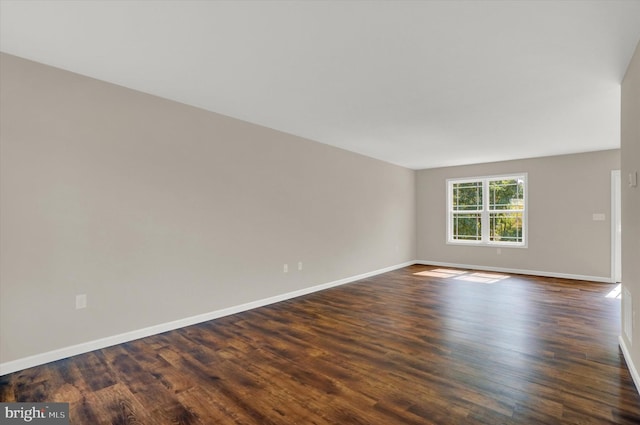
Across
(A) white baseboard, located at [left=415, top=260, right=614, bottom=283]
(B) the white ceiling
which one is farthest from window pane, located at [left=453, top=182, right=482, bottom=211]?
(B) the white ceiling

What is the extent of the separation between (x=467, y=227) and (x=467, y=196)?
0.71 metres

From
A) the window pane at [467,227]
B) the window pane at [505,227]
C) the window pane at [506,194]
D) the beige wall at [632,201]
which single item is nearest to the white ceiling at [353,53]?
the beige wall at [632,201]

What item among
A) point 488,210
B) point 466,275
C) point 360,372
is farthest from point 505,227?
point 360,372

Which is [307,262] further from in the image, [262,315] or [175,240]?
[175,240]

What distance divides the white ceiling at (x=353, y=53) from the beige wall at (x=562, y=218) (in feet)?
7.43

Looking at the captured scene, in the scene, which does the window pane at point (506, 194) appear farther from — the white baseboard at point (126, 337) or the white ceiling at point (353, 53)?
the white baseboard at point (126, 337)

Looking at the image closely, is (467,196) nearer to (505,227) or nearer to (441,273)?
(505,227)

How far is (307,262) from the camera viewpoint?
4965 mm

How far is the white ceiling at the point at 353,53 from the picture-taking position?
1926 mm

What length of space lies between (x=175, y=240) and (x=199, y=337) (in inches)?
40.0

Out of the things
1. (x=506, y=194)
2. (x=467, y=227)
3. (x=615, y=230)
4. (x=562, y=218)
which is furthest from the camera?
(x=467, y=227)

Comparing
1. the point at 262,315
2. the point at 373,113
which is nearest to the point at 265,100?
the point at 373,113

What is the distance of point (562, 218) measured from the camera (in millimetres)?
6148

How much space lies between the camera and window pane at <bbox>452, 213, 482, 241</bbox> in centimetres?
727
